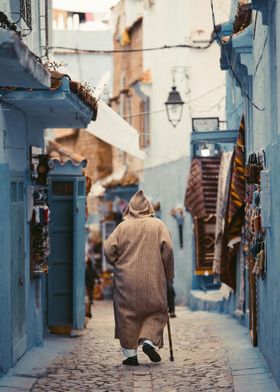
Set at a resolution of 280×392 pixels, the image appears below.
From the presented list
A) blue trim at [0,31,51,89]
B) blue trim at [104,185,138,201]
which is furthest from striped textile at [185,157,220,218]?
blue trim at [0,31,51,89]

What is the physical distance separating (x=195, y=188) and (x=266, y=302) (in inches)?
347

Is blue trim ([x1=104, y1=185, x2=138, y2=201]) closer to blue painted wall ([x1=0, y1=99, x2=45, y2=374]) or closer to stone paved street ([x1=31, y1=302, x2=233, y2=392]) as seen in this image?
stone paved street ([x1=31, y1=302, x2=233, y2=392])

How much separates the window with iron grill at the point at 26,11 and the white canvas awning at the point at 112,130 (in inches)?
138

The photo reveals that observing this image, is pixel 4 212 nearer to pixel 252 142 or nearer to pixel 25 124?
pixel 25 124

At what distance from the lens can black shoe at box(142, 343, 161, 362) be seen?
11.0 meters

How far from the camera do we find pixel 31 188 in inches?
478

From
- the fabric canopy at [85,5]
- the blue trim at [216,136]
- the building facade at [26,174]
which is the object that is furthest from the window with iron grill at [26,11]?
the fabric canopy at [85,5]

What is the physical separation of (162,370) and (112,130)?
238 inches

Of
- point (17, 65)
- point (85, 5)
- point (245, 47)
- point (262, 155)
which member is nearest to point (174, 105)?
point (85, 5)

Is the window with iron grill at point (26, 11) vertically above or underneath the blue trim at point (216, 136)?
above

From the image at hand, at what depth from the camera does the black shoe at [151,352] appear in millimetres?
11008

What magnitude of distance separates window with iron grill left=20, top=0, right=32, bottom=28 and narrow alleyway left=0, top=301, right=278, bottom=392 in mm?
4063

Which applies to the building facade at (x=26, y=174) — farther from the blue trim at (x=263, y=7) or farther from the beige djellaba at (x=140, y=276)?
the blue trim at (x=263, y=7)

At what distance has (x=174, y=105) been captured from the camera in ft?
66.1
